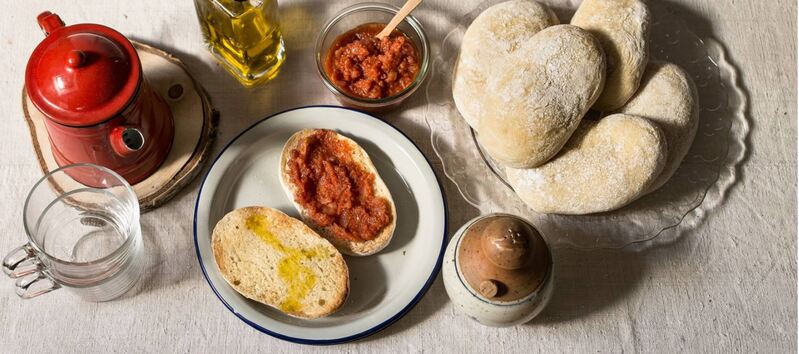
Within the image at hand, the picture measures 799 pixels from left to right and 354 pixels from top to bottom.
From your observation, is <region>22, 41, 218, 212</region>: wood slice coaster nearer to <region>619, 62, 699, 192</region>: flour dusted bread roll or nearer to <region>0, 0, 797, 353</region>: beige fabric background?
<region>0, 0, 797, 353</region>: beige fabric background

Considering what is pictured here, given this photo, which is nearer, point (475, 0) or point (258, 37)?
point (258, 37)

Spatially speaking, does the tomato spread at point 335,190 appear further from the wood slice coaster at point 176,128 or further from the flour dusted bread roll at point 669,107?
the flour dusted bread roll at point 669,107

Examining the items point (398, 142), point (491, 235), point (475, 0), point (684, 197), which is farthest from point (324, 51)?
point (684, 197)

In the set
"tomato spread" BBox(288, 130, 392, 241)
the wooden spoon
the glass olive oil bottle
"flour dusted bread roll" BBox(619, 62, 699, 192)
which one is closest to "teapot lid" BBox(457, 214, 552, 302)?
"tomato spread" BBox(288, 130, 392, 241)

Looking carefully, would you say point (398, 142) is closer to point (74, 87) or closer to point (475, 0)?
point (475, 0)

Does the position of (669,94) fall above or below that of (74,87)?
below

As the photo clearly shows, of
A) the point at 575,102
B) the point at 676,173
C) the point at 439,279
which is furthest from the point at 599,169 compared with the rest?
the point at 439,279

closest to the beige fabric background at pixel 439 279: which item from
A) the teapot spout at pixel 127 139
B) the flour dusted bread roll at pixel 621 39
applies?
the teapot spout at pixel 127 139
